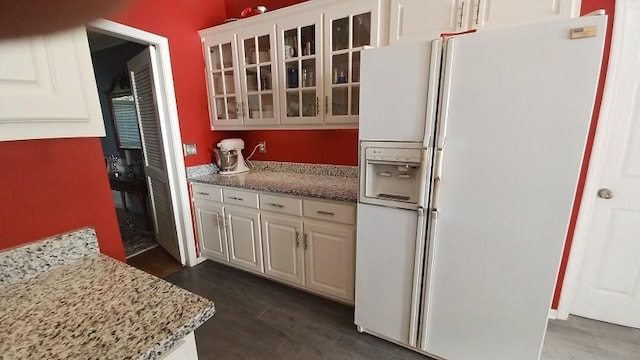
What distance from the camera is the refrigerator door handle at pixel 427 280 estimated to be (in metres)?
1.30

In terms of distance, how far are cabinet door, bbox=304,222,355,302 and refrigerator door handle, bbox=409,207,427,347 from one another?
435 mm

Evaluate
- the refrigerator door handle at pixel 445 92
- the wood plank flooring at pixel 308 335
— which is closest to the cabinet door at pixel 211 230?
the wood plank flooring at pixel 308 335

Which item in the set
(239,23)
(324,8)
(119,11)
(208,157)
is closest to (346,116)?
(324,8)

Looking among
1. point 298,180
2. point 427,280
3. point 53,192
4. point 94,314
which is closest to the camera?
point 94,314

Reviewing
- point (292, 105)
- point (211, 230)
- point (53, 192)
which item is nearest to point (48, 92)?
point (53, 192)

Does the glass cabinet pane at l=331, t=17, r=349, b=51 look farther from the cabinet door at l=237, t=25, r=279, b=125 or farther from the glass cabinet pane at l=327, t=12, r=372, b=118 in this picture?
Answer: the cabinet door at l=237, t=25, r=279, b=125

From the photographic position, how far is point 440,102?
1192mm

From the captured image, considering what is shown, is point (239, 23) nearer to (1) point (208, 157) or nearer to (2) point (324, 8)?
(2) point (324, 8)

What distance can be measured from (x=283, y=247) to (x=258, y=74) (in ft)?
4.46

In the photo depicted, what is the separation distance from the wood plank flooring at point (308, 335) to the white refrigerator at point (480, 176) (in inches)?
14.1

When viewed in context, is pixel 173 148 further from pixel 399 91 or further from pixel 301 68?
pixel 399 91

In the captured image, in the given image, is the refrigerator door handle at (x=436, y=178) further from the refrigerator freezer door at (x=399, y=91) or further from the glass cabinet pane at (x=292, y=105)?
the glass cabinet pane at (x=292, y=105)

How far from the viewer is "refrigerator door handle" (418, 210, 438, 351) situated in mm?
1296

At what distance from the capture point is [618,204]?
1588mm
